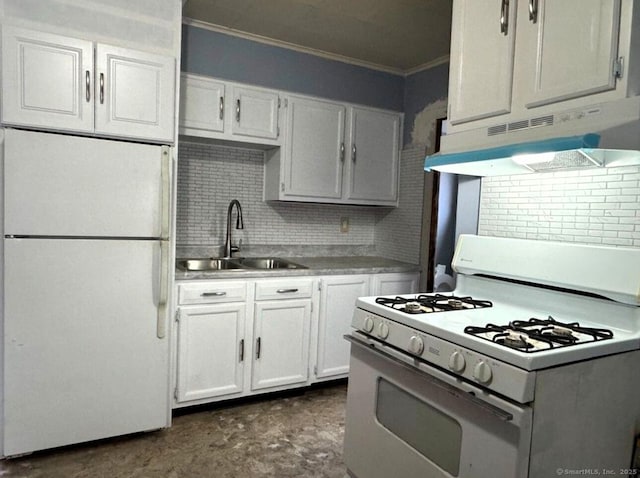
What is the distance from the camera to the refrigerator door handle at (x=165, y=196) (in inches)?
86.5

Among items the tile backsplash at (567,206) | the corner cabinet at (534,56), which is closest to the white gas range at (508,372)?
the tile backsplash at (567,206)

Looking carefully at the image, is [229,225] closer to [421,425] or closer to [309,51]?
[309,51]

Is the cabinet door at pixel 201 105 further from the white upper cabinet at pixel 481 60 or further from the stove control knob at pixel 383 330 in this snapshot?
the stove control knob at pixel 383 330

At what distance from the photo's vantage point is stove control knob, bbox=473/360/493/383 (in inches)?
48.6

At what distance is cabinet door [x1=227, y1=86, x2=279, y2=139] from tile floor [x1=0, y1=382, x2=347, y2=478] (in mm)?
1773

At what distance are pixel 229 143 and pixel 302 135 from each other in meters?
0.51

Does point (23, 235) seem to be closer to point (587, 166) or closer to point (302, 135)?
point (302, 135)

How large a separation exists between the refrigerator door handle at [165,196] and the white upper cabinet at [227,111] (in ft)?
1.79

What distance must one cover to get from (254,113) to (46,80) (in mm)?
1228

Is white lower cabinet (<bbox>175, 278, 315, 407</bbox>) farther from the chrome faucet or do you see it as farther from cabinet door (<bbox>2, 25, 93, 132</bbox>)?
cabinet door (<bbox>2, 25, 93, 132</bbox>)

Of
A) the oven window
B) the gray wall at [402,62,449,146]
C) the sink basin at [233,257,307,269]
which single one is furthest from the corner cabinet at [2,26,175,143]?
the gray wall at [402,62,449,146]

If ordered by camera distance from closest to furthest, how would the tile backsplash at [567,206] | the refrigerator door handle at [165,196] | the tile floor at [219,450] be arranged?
the tile backsplash at [567,206], the tile floor at [219,450], the refrigerator door handle at [165,196]

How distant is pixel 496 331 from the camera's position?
142cm

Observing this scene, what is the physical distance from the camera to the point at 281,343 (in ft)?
9.13
